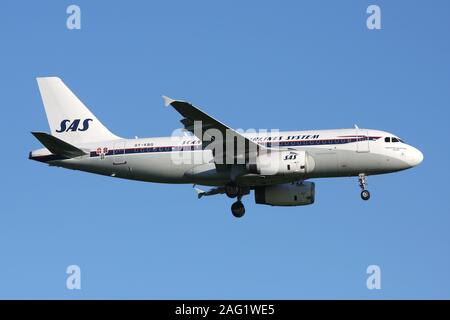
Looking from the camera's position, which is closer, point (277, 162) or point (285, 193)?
point (277, 162)

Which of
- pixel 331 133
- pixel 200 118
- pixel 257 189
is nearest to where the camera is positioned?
pixel 200 118

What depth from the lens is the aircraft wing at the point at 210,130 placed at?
2190 inches

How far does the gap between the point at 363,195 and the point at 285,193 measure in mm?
6116

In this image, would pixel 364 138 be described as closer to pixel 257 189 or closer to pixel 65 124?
pixel 257 189

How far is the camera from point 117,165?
6247cm

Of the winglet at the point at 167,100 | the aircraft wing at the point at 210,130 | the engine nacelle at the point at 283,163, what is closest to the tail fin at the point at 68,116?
the aircraft wing at the point at 210,130

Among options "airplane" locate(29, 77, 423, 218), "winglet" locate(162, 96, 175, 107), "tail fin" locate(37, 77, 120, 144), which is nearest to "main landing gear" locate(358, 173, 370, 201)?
"airplane" locate(29, 77, 423, 218)

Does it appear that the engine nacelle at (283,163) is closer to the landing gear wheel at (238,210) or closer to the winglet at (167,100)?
the landing gear wheel at (238,210)

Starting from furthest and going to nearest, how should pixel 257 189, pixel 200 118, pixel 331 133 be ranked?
pixel 257 189
pixel 331 133
pixel 200 118

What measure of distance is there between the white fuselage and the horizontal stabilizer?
1.30 ft

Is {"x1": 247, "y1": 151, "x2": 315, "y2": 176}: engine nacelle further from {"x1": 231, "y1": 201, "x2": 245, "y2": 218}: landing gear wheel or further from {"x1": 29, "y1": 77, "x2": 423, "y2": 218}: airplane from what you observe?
{"x1": 231, "y1": 201, "x2": 245, "y2": 218}: landing gear wheel

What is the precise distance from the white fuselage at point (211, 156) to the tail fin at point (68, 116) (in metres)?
1.32

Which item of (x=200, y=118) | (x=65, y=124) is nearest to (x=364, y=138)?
(x=200, y=118)

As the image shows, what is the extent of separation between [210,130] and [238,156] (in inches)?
108
